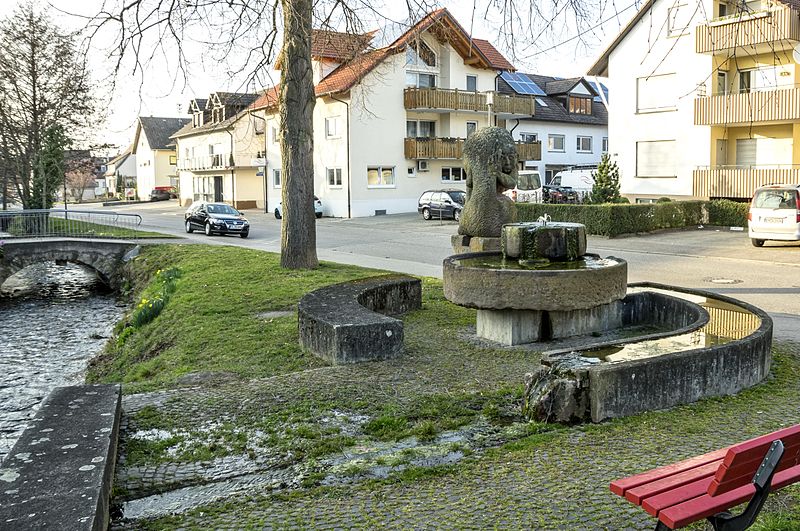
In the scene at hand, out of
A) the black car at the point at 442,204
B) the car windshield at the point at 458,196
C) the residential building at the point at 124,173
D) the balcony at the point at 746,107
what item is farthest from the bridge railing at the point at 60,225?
the residential building at the point at 124,173

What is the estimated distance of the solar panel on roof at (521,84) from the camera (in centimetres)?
5028

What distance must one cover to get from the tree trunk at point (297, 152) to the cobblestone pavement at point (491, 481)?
10.0 m

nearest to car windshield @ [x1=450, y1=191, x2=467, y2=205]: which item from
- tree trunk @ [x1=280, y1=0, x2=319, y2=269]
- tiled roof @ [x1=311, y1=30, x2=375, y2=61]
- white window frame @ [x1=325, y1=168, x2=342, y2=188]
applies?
white window frame @ [x1=325, y1=168, x2=342, y2=188]

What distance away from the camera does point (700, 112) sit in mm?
30844

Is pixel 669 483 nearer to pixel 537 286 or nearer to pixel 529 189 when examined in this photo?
pixel 537 286

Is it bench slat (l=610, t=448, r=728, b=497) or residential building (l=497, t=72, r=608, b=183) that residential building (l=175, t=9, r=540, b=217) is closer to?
residential building (l=497, t=72, r=608, b=183)

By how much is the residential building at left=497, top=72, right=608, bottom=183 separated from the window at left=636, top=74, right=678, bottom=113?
47.3 ft

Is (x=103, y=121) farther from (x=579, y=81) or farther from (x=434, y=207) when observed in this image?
(x=579, y=81)

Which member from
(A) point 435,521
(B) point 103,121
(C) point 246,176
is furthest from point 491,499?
(C) point 246,176

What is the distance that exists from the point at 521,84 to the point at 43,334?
1605 inches

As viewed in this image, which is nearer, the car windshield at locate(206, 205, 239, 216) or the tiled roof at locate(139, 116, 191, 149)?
the car windshield at locate(206, 205, 239, 216)

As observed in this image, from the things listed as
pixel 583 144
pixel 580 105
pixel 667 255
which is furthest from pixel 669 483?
pixel 580 105

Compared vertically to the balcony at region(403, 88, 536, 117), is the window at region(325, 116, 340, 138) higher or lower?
lower

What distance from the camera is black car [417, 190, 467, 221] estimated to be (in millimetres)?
34156
